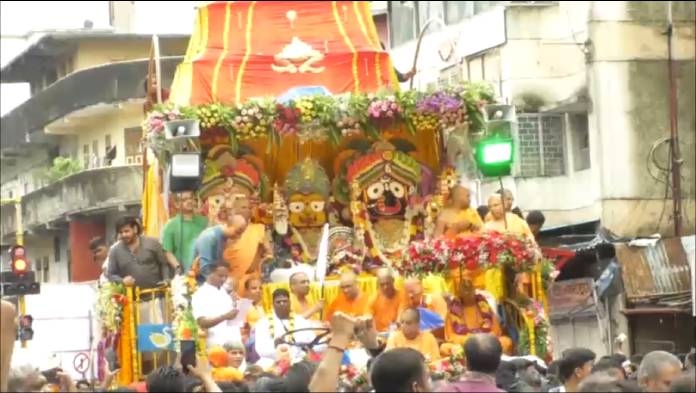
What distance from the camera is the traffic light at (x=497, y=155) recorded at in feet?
68.1

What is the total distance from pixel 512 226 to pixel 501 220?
0.40ft

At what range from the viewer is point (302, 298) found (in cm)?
2016

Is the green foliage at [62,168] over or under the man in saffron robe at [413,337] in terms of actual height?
over

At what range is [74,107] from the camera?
4972 centimetres

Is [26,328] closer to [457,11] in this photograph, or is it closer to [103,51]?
[457,11]

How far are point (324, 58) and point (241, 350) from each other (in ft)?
17.2

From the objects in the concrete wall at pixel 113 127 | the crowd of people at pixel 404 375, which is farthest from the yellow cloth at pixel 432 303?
the concrete wall at pixel 113 127

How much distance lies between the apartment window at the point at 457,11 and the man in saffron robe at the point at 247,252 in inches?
714

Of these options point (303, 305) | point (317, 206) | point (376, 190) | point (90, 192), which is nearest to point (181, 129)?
point (303, 305)

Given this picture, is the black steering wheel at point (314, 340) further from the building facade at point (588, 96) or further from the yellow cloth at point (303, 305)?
the building facade at point (588, 96)

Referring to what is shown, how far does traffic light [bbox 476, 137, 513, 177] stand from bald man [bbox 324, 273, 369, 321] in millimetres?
1758

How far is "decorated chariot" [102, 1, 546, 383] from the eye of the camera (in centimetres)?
2028

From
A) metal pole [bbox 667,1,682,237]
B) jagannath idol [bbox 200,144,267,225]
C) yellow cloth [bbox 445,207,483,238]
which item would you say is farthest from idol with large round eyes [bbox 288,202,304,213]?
metal pole [bbox 667,1,682,237]

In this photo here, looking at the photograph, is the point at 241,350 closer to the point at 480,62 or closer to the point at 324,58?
the point at 324,58
